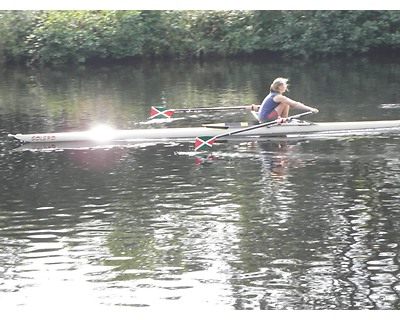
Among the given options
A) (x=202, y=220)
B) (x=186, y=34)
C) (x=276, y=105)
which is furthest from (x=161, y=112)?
(x=186, y=34)

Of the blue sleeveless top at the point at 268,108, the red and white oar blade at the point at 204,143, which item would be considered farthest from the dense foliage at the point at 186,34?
the red and white oar blade at the point at 204,143

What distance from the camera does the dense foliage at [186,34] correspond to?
36.5 meters

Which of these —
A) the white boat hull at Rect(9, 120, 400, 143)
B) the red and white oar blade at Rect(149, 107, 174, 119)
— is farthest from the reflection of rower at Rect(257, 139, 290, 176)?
the red and white oar blade at Rect(149, 107, 174, 119)

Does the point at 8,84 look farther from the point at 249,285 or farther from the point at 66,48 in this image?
the point at 249,285

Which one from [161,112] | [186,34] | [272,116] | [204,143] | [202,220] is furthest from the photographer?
[186,34]

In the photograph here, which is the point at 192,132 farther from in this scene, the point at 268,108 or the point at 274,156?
the point at 274,156

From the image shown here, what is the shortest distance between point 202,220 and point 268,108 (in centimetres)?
614

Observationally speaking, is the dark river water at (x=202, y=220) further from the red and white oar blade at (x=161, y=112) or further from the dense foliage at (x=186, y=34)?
the dense foliage at (x=186, y=34)

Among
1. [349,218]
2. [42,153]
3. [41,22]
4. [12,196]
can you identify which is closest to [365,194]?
[349,218]

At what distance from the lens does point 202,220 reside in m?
13.2

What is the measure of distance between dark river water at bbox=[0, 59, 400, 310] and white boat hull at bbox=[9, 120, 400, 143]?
366 mm

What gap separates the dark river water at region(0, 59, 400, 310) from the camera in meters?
10.5

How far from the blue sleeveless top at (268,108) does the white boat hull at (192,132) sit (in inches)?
10.6

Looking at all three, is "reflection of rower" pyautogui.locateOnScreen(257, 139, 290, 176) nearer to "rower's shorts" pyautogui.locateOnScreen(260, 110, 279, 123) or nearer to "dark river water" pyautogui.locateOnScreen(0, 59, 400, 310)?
"dark river water" pyautogui.locateOnScreen(0, 59, 400, 310)
